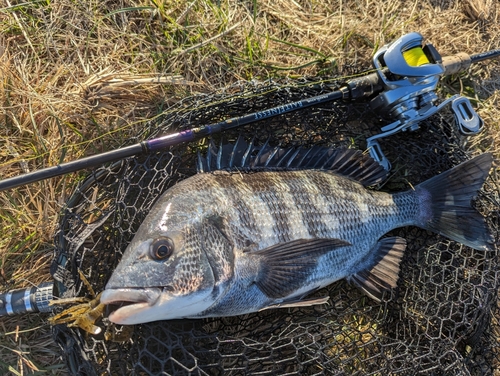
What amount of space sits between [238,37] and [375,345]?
2569 millimetres

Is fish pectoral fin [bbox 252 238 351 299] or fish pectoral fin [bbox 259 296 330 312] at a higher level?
fish pectoral fin [bbox 252 238 351 299]

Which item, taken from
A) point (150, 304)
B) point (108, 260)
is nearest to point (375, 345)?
point (150, 304)

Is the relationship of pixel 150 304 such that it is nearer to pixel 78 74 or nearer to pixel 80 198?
pixel 80 198

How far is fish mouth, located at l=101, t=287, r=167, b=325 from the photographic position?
6.51 ft

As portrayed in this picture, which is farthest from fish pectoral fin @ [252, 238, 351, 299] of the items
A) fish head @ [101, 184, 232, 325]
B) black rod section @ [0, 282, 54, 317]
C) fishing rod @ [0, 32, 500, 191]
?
black rod section @ [0, 282, 54, 317]

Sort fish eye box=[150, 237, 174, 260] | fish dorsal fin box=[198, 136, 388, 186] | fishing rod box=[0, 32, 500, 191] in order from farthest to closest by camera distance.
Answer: fishing rod box=[0, 32, 500, 191] < fish dorsal fin box=[198, 136, 388, 186] < fish eye box=[150, 237, 174, 260]

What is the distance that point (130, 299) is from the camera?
2008mm

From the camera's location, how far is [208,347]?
249 cm

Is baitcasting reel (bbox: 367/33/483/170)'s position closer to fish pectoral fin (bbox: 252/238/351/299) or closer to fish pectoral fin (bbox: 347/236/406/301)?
fish pectoral fin (bbox: 347/236/406/301)

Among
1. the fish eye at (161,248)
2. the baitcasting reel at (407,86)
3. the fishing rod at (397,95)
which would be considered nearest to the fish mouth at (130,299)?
the fish eye at (161,248)

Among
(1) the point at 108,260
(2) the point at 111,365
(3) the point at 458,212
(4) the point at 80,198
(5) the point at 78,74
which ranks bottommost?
(2) the point at 111,365

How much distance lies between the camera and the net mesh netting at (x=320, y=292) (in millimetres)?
2408

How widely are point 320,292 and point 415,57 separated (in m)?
1.75

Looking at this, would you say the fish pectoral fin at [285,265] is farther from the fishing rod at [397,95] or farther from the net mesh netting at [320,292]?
the fishing rod at [397,95]
